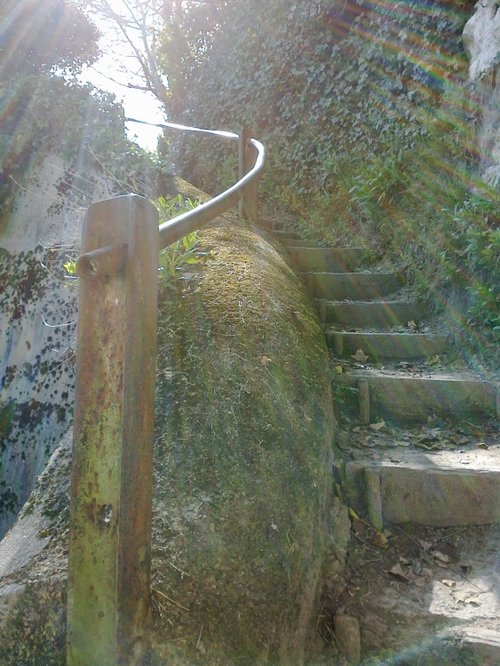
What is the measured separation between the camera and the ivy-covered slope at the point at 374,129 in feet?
12.1

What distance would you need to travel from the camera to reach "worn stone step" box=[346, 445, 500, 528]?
7.12ft

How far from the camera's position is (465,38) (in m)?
4.36

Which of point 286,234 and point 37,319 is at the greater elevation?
point 286,234

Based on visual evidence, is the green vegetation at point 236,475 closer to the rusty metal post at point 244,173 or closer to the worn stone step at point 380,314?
the worn stone step at point 380,314

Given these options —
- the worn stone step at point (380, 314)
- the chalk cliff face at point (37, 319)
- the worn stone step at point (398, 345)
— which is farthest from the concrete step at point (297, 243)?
the worn stone step at point (398, 345)

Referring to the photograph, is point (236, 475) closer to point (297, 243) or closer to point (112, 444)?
point (112, 444)

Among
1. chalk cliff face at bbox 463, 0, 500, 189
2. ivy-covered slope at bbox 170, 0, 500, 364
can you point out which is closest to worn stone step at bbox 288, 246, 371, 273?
ivy-covered slope at bbox 170, 0, 500, 364

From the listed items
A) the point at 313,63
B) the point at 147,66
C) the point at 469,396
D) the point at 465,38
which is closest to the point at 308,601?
the point at 469,396

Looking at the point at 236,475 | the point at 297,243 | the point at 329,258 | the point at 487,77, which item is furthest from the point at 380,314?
the point at 236,475

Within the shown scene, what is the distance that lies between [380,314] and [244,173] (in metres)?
1.62

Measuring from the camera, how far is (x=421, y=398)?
2895 millimetres

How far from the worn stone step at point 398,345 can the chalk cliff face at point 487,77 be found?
1108 mm

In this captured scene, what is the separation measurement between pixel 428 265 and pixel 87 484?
349cm

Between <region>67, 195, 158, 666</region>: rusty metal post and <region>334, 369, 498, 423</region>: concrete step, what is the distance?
1.92m
